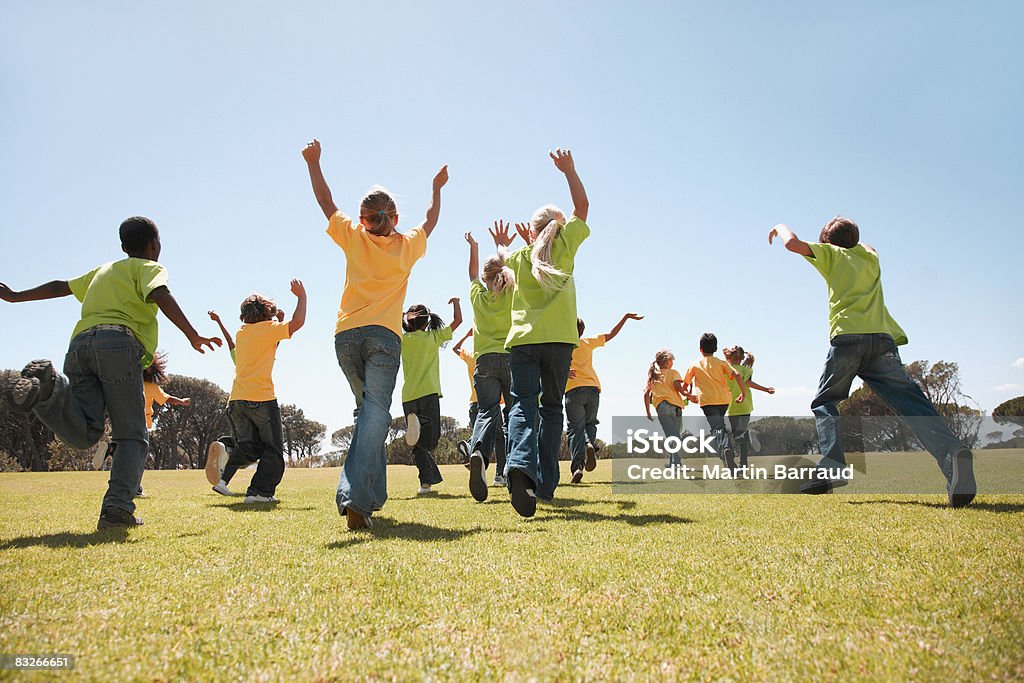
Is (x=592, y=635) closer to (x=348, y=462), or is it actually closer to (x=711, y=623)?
(x=711, y=623)

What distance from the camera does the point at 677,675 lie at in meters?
1.65

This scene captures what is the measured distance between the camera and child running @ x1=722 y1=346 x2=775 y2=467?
36.8ft

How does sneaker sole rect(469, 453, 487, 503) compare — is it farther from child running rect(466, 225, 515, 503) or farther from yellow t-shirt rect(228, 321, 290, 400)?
yellow t-shirt rect(228, 321, 290, 400)

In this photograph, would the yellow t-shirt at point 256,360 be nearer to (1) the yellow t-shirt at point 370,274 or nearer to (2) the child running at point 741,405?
(1) the yellow t-shirt at point 370,274

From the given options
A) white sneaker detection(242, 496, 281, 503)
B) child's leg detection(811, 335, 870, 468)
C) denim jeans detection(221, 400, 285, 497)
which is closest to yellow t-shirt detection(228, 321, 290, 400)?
denim jeans detection(221, 400, 285, 497)

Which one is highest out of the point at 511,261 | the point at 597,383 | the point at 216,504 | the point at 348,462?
the point at 511,261

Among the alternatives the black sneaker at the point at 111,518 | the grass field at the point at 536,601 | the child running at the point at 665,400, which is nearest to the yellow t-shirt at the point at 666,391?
the child running at the point at 665,400

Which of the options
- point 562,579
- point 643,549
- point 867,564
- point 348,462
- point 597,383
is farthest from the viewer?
point 597,383

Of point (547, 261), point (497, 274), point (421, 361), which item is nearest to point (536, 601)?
point (547, 261)

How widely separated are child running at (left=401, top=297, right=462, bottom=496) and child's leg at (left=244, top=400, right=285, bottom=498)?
1.76m

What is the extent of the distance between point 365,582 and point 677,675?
1.46 m

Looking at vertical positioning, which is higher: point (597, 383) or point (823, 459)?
point (597, 383)

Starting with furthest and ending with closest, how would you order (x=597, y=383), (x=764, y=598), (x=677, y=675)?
(x=597, y=383), (x=764, y=598), (x=677, y=675)

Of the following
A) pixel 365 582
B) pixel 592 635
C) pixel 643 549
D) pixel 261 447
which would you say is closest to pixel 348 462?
pixel 365 582
